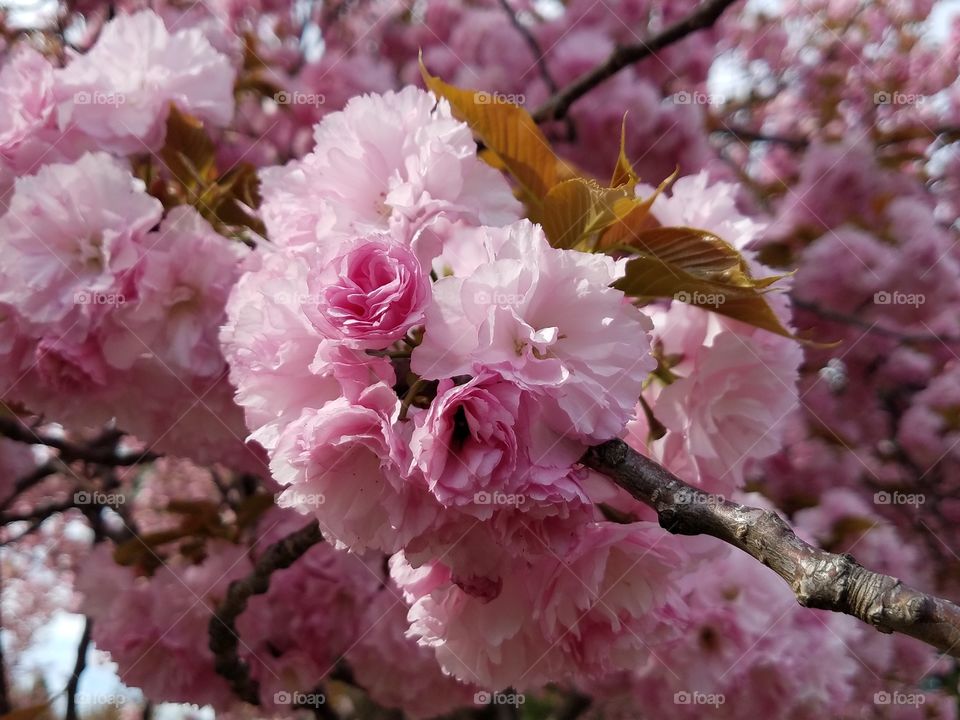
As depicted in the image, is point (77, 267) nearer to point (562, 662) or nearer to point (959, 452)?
point (562, 662)

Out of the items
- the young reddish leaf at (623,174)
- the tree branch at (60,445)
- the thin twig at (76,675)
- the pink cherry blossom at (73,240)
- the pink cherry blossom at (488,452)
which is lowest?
the thin twig at (76,675)

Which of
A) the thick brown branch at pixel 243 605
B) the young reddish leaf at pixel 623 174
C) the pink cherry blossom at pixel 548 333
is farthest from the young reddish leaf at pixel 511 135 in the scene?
the thick brown branch at pixel 243 605

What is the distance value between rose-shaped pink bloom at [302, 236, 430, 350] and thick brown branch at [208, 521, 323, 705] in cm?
43

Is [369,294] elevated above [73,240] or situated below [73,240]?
above

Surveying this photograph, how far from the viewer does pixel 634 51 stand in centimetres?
156

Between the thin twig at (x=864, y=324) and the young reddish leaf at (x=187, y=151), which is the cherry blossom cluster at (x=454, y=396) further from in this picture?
the thin twig at (x=864, y=324)

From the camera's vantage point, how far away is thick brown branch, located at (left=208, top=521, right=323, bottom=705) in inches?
42.5

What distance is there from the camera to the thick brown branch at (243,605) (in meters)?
1.08

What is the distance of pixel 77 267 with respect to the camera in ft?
3.39

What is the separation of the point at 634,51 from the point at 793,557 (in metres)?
1.26

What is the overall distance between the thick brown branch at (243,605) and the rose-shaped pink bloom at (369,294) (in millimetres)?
434

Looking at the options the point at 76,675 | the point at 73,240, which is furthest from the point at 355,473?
the point at 76,675

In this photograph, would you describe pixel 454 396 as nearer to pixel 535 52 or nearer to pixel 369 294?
pixel 369 294

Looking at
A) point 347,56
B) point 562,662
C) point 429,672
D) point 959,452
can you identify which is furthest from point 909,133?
point 562,662
